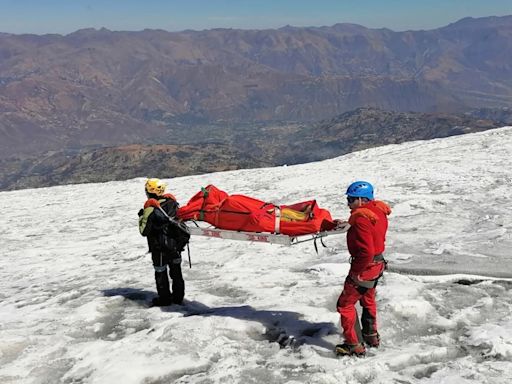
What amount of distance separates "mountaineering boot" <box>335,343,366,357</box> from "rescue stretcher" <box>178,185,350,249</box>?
5.93 feet

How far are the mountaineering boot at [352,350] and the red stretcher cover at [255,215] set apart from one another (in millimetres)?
1954

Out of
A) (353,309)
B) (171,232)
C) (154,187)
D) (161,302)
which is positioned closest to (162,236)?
(171,232)

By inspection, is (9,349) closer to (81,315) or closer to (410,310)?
(81,315)

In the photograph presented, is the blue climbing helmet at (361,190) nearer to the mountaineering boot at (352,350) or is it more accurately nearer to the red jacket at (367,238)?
the red jacket at (367,238)

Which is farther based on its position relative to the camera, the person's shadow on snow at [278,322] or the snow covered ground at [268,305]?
the person's shadow on snow at [278,322]

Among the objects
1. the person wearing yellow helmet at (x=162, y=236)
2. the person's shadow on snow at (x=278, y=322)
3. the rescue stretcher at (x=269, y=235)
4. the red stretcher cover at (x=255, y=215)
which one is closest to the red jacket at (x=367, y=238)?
the rescue stretcher at (x=269, y=235)

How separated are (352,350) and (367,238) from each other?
5.47ft

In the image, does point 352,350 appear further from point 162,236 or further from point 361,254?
point 162,236

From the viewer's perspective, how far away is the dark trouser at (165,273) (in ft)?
31.1

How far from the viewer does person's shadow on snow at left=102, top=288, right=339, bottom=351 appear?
761 centimetres

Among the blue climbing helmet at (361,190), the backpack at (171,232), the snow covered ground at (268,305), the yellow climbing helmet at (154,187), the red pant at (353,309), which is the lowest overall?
the snow covered ground at (268,305)

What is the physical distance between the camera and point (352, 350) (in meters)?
6.87

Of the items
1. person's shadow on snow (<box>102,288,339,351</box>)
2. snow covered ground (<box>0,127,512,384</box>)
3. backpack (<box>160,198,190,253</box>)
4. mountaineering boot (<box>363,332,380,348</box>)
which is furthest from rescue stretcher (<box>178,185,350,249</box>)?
mountaineering boot (<box>363,332,380,348</box>)

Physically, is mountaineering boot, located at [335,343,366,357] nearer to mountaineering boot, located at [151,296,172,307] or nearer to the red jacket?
the red jacket
